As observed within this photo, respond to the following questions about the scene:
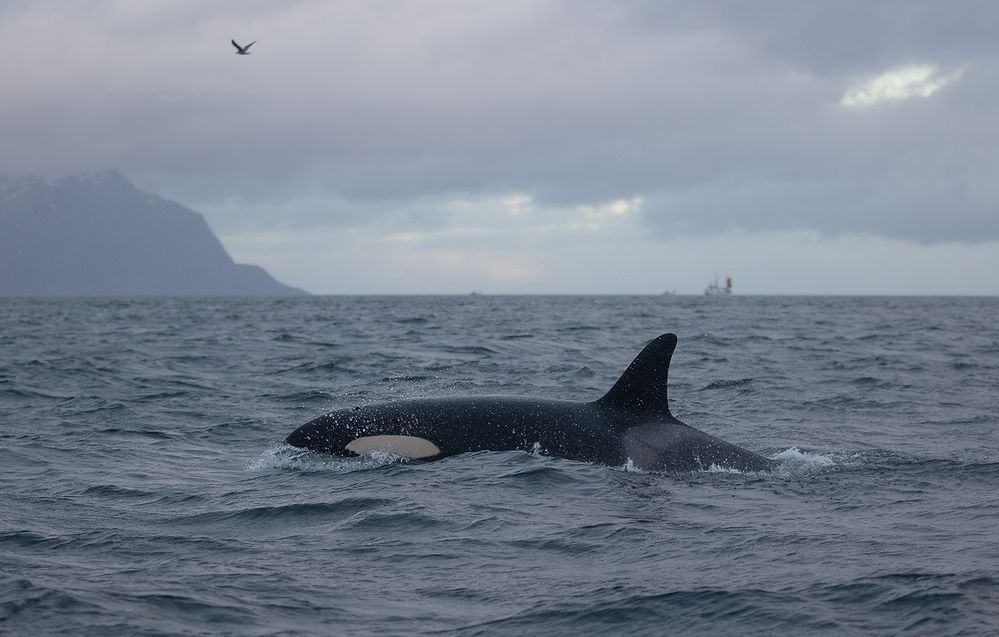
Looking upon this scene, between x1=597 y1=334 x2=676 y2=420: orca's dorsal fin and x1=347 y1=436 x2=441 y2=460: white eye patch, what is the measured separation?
187 centimetres

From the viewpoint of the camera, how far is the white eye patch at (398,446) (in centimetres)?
1111

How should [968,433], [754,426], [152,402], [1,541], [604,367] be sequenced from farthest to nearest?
1. [604,367]
2. [152,402]
3. [754,426]
4. [968,433]
5. [1,541]

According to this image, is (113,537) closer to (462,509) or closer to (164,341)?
(462,509)

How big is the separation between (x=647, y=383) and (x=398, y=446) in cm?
267

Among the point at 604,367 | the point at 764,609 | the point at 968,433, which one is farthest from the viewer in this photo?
the point at 604,367

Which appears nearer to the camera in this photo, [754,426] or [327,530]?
[327,530]

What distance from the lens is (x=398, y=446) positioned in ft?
36.8

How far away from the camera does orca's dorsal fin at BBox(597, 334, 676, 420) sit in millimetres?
10805

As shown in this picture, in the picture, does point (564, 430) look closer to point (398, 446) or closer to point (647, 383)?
point (647, 383)

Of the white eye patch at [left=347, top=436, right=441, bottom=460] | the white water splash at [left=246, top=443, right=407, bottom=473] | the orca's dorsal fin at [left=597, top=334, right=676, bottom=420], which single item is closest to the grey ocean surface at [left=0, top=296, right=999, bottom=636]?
the white water splash at [left=246, top=443, right=407, bottom=473]

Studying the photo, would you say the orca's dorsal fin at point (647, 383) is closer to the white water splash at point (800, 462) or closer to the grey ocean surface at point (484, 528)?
the grey ocean surface at point (484, 528)

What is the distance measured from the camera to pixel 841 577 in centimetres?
699

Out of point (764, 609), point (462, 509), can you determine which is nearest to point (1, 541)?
point (462, 509)

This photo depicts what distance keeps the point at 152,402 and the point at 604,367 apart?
10.7 meters
